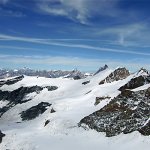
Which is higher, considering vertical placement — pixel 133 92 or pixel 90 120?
pixel 133 92

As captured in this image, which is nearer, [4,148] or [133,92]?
[4,148]

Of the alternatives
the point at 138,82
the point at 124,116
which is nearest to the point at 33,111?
the point at 138,82

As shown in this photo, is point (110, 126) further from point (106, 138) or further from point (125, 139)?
point (125, 139)

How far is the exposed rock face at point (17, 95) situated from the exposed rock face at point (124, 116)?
71430mm

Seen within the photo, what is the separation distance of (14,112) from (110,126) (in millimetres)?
68867

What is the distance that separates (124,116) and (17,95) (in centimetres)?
9081

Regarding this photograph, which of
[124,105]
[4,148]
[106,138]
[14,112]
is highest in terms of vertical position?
[124,105]

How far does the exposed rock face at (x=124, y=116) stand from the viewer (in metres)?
43.7

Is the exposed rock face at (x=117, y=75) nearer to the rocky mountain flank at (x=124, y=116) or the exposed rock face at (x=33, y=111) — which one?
the exposed rock face at (x=33, y=111)

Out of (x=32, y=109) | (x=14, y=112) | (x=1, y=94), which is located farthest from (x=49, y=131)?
(x=1, y=94)

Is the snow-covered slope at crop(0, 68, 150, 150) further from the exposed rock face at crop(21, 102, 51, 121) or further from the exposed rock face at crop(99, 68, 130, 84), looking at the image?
the exposed rock face at crop(99, 68, 130, 84)

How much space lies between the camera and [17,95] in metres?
132

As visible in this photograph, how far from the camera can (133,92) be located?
50188mm

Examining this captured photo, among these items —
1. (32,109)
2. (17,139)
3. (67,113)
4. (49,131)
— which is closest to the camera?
(17,139)
